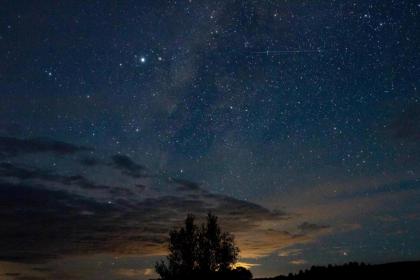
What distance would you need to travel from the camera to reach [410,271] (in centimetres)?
1085

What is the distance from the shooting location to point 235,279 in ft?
74.6

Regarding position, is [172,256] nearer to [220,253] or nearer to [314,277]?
[220,253]

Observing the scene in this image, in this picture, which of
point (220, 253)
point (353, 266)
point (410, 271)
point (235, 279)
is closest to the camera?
point (410, 271)

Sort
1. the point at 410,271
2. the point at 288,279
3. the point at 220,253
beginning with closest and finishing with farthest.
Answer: the point at 410,271, the point at 288,279, the point at 220,253

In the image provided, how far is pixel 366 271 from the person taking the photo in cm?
1209

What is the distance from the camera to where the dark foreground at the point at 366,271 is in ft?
35.7

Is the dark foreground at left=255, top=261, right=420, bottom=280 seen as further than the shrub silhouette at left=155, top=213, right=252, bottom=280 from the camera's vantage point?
No

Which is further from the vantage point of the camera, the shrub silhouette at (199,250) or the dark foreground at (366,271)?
the shrub silhouette at (199,250)

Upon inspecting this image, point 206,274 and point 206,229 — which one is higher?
point 206,229

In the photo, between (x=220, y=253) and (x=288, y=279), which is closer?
(x=288, y=279)

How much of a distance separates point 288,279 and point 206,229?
44454 millimetres

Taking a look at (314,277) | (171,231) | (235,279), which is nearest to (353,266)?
(314,277)

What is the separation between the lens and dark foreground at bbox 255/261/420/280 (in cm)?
1087

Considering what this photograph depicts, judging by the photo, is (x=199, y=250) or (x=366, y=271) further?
(x=199, y=250)
